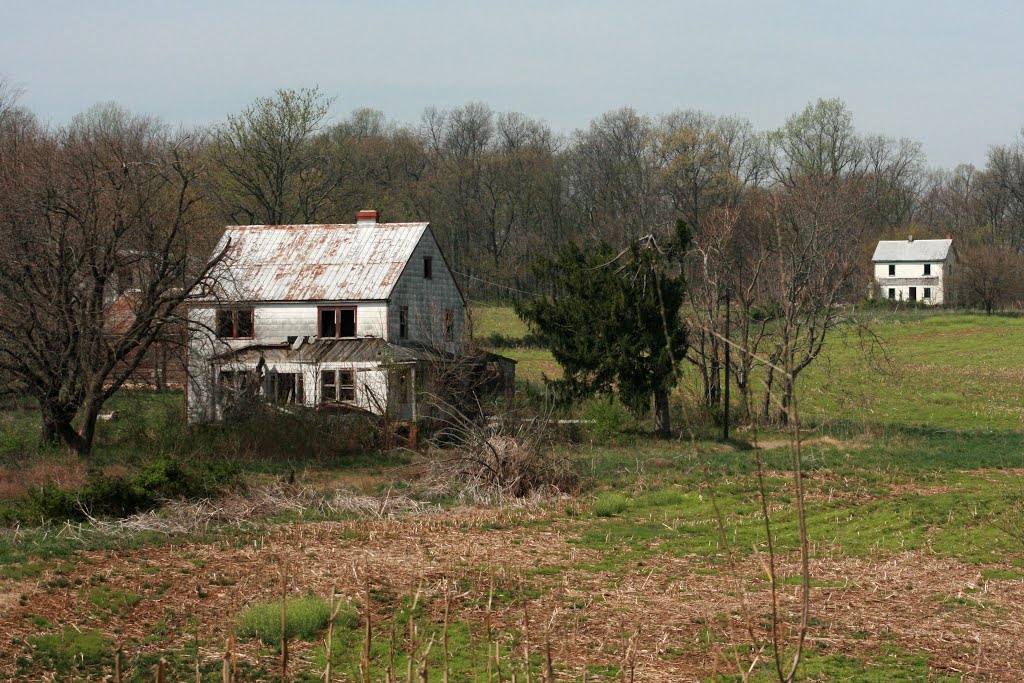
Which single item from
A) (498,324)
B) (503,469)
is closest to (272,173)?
(498,324)

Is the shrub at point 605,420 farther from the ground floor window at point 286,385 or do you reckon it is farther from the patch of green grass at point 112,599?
the patch of green grass at point 112,599

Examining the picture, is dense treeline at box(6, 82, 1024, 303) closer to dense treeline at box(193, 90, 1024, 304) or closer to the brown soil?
dense treeline at box(193, 90, 1024, 304)

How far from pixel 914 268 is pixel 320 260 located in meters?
65.9

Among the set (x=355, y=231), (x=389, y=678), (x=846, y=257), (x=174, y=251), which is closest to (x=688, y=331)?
(x=846, y=257)

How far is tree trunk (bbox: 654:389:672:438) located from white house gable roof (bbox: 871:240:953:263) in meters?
63.5

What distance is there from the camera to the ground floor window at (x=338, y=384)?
113 feet

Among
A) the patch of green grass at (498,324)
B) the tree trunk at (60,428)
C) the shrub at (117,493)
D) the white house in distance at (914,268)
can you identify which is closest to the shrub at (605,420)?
the tree trunk at (60,428)

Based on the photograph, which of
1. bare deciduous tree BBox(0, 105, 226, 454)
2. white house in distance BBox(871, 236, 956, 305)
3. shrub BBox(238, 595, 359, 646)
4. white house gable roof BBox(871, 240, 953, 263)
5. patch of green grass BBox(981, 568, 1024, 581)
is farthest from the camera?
white house in distance BBox(871, 236, 956, 305)

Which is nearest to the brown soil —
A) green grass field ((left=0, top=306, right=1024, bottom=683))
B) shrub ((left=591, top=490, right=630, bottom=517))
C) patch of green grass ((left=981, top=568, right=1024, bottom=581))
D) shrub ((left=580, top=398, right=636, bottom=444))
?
green grass field ((left=0, top=306, right=1024, bottom=683))

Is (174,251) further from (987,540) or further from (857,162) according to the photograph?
(857,162)

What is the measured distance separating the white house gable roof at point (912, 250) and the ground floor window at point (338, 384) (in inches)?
2643

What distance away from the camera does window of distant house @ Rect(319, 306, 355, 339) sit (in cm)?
3638

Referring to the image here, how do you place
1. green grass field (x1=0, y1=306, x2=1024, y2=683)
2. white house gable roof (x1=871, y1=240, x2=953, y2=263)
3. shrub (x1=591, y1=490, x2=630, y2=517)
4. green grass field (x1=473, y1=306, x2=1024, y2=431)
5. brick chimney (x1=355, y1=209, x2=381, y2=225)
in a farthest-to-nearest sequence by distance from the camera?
1. white house gable roof (x1=871, y1=240, x2=953, y2=263)
2. brick chimney (x1=355, y1=209, x2=381, y2=225)
3. green grass field (x1=473, y1=306, x2=1024, y2=431)
4. shrub (x1=591, y1=490, x2=630, y2=517)
5. green grass field (x1=0, y1=306, x2=1024, y2=683)

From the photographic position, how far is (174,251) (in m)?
27.6
